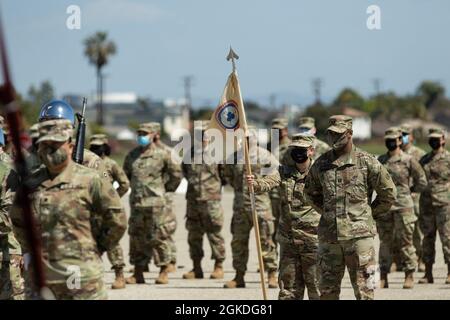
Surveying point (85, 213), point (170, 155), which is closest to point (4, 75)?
point (85, 213)

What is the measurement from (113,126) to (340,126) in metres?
171

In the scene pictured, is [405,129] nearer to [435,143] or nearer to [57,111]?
[435,143]

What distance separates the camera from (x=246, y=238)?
17203 mm

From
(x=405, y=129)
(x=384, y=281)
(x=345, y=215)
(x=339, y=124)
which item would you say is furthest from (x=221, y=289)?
(x=339, y=124)

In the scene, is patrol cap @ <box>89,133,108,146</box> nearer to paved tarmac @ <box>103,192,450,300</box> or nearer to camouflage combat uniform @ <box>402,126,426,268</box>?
paved tarmac @ <box>103,192,450,300</box>

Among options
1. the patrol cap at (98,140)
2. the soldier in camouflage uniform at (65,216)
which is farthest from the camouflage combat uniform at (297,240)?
the patrol cap at (98,140)

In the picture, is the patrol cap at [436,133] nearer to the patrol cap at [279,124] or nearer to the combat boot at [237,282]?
the patrol cap at [279,124]

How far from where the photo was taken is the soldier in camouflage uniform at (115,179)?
17.0m

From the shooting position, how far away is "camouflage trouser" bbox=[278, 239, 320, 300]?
1305cm

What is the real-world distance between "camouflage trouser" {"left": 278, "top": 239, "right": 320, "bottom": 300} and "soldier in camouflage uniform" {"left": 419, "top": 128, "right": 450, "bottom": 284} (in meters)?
5.08

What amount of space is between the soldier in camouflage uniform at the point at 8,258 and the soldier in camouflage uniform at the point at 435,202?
7.97 m

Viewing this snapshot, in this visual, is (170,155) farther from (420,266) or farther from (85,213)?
(85,213)

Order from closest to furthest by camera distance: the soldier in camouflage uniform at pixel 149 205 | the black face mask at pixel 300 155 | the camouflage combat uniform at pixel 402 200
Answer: the black face mask at pixel 300 155 → the camouflage combat uniform at pixel 402 200 → the soldier in camouflage uniform at pixel 149 205

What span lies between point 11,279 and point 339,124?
363cm
